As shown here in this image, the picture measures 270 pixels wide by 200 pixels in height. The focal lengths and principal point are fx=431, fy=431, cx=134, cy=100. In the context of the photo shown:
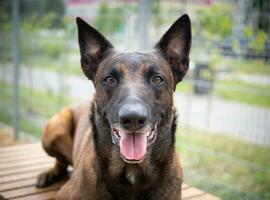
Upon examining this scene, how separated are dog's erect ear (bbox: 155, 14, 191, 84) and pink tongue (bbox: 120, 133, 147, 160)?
0.72m

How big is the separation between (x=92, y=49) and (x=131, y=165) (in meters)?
0.96

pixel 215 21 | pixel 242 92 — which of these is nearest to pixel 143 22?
pixel 215 21

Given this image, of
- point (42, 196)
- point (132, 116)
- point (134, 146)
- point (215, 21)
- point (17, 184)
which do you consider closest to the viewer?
point (132, 116)

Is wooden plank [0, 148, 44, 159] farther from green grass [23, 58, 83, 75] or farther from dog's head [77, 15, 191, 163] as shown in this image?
dog's head [77, 15, 191, 163]

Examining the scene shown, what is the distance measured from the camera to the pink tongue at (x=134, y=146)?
2805 millimetres

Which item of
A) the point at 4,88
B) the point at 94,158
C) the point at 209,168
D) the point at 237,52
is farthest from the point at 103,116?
the point at 4,88

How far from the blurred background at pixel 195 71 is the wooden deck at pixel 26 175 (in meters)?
1.49

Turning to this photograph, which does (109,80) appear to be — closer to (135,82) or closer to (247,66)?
(135,82)

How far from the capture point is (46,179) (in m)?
4.17

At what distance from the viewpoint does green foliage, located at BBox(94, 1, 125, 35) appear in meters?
6.14

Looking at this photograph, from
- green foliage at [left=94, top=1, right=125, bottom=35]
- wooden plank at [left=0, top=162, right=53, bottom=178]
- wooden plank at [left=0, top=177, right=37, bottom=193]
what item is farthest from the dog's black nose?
green foliage at [left=94, top=1, right=125, bottom=35]

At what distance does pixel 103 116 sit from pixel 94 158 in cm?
37

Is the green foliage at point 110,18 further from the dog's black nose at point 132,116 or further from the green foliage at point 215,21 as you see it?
the dog's black nose at point 132,116

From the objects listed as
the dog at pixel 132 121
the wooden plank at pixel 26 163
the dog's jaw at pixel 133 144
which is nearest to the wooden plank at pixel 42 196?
the dog at pixel 132 121
